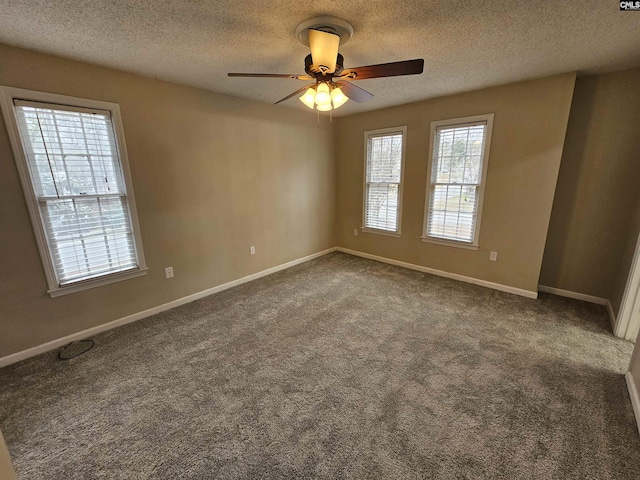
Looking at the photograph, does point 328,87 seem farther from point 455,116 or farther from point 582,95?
point 582,95

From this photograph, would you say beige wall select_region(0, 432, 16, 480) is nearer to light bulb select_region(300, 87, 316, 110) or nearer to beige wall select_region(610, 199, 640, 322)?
light bulb select_region(300, 87, 316, 110)

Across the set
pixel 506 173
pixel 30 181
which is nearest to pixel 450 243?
pixel 506 173

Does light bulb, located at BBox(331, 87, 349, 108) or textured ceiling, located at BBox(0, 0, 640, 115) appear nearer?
textured ceiling, located at BBox(0, 0, 640, 115)

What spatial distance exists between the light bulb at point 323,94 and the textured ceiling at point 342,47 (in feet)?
1.30

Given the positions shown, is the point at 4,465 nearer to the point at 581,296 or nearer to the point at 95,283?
the point at 95,283

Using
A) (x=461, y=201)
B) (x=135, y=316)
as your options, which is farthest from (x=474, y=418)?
(x=135, y=316)

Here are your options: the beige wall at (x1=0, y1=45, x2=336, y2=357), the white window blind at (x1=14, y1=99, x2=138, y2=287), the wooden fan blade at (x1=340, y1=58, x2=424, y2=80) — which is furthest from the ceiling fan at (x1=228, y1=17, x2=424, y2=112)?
the white window blind at (x1=14, y1=99, x2=138, y2=287)

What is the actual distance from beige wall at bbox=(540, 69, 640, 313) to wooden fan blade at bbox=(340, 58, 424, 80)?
2411 millimetres

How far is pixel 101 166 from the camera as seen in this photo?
8.07 ft

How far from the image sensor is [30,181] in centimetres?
213

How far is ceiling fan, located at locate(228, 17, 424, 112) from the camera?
1.66m

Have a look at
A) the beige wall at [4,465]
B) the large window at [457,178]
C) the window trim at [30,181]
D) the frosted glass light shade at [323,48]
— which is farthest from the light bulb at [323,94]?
the beige wall at [4,465]

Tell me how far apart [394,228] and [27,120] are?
420cm

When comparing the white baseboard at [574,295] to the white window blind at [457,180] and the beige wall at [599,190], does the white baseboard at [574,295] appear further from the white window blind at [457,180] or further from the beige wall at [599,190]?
the white window blind at [457,180]
